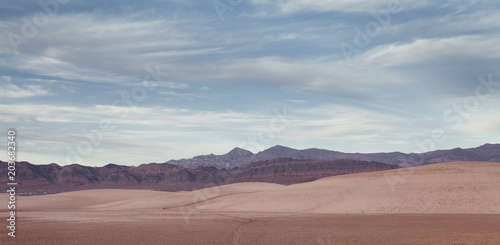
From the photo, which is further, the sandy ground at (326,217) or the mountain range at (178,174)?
the mountain range at (178,174)

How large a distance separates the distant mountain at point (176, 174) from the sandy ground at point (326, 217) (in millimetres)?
105870

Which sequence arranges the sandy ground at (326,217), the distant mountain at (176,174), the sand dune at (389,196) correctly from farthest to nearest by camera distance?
the distant mountain at (176,174) → the sand dune at (389,196) → the sandy ground at (326,217)

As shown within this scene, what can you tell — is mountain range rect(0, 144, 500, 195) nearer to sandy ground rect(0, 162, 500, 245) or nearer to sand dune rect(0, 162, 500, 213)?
sandy ground rect(0, 162, 500, 245)

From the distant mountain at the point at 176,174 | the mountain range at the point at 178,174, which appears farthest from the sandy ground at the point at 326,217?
the mountain range at the point at 178,174

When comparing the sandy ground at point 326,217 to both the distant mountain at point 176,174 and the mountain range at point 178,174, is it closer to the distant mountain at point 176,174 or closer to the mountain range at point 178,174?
the distant mountain at point 176,174

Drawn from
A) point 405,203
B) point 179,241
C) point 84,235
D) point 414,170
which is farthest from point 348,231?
point 414,170

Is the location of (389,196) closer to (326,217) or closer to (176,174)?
(326,217)

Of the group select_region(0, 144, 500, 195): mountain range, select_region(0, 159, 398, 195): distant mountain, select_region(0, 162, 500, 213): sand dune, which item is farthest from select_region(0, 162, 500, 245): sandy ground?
select_region(0, 144, 500, 195): mountain range

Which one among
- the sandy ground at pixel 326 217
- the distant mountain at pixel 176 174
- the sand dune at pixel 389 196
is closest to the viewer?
the sandy ground at pixel 326 217

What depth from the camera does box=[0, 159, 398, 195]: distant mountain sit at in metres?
164

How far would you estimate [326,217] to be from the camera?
33.9 meters

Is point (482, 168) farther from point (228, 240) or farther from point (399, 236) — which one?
point (228, 240)

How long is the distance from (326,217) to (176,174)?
155575mm

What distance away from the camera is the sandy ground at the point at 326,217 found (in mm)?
22281
